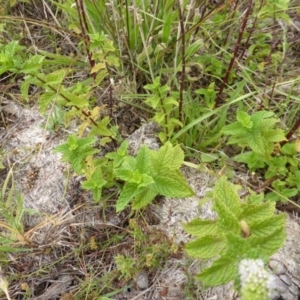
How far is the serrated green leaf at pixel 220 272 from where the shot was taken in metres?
1.04

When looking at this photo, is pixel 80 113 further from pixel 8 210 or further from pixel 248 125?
pixel 248 125

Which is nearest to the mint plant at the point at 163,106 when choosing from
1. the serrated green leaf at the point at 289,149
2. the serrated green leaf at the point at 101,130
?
the serrated green leaf at the point at 101,130

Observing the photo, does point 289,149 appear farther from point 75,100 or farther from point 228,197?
point 75,100

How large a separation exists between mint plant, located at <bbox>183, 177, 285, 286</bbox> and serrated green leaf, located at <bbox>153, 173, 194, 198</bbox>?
16 cm

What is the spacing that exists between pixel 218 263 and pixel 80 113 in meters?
0.90

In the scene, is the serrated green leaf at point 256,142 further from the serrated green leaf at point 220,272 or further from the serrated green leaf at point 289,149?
the serrated green leaf at point 220,272

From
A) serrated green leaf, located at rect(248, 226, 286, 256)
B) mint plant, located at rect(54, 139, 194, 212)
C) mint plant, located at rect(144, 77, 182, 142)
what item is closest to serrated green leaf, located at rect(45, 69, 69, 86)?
mint plant, located at rect(54, 139, 194, 212)

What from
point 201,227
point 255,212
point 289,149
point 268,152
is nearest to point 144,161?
point 201,227

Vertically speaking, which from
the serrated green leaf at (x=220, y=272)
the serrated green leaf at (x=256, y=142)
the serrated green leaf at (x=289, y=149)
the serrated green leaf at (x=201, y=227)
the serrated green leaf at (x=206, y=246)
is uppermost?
A: the serrated green leaf at (x=220, y=272)

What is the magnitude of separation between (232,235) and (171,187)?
0.49 metres

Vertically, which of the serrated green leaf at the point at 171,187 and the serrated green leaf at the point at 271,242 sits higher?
the serrated green leaf at the point at 271,242

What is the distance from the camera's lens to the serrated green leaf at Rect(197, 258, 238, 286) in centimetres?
104

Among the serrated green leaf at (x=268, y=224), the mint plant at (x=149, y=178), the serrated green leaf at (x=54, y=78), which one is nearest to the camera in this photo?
the serrated green leaf at (x=268, y=224)

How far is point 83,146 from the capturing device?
1610mm
